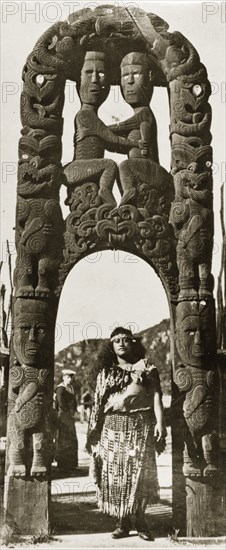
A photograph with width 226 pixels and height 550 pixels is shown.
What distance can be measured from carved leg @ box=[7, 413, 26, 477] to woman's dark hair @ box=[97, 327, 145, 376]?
1018mm

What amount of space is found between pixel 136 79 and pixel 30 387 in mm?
3570

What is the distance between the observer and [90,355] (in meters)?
9.57

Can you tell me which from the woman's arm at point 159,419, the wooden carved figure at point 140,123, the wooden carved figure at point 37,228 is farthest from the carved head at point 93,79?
the woman's arm at point 159,419

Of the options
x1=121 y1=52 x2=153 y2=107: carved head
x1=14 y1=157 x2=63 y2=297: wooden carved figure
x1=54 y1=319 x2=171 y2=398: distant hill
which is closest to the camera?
x1=14 y1=157 x2=63 y2=297: wooden carved figure

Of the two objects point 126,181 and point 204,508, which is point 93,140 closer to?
point 126,181

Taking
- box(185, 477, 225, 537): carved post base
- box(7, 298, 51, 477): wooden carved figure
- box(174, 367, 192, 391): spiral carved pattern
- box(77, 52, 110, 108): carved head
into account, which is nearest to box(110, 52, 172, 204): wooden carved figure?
box(77, 52, 110, 108): carved head

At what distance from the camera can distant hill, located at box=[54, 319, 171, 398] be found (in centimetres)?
860

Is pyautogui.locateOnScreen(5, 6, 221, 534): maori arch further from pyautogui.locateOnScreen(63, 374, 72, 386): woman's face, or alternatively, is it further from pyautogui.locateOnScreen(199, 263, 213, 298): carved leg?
pyautogui.locateOnScreen(63, 374, 72, 386): woman's face

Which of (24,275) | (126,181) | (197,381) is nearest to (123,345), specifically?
(197,381)

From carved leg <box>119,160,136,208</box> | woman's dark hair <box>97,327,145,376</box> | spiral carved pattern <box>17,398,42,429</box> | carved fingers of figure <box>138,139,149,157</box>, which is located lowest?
spiral carved pattern <box>17,398,42,429</box>

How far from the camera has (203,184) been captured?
295 inches

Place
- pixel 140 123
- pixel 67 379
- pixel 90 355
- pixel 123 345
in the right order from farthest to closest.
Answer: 1. pixel 90 355
2. pixel 67 379
3. pixel 140 123
4. pixel 123 345

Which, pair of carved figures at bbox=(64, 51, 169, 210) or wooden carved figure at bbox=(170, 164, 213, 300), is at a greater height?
pair of carved figures at bbox=(64, 51, 169, 210)

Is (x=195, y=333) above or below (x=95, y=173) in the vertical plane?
below
